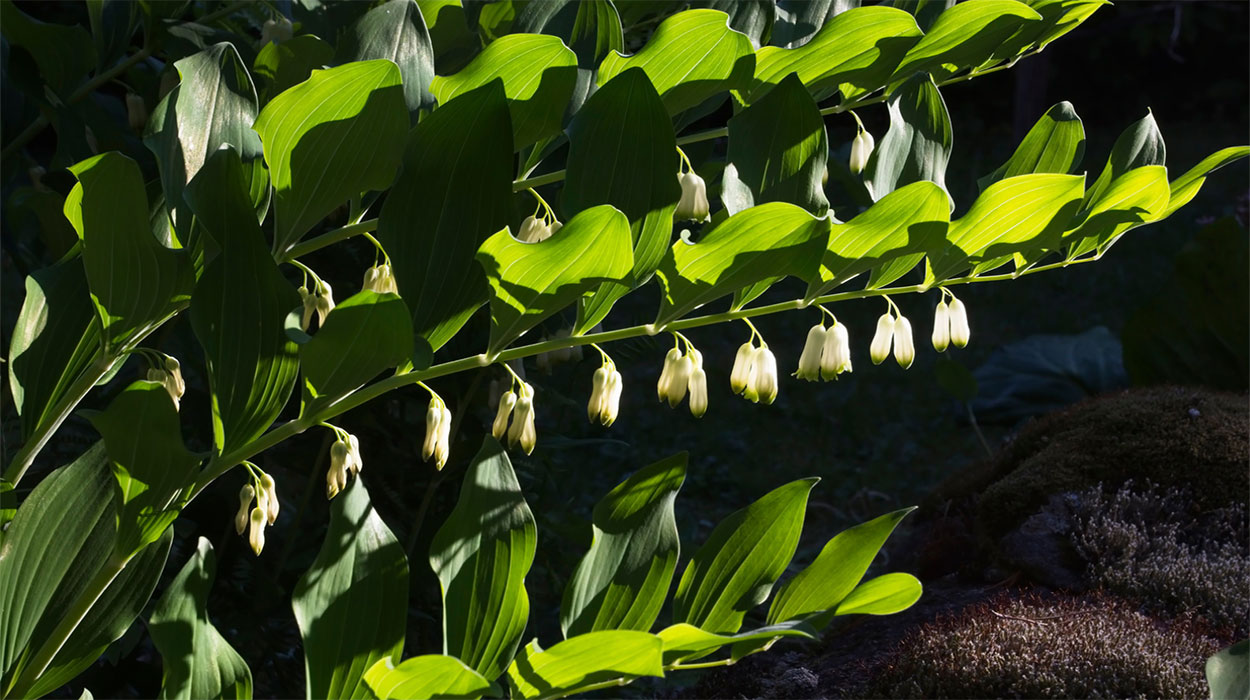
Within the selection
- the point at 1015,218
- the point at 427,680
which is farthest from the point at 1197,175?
the point at 427,680

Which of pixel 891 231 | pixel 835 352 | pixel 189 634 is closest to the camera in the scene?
pixel 891 231

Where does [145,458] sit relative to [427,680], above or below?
above

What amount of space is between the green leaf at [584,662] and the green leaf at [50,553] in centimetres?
51

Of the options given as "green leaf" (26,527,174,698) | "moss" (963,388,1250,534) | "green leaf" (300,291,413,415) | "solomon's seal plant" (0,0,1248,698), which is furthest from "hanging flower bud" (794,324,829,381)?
"moss" (963,388,1250,534)

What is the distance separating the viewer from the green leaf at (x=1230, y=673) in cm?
111

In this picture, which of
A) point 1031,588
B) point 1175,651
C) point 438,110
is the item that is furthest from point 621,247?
point 1031,588

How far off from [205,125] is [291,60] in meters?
0.38

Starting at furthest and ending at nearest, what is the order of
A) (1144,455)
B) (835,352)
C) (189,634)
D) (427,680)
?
(1144,455), (835,352), (189,634), (427,680)

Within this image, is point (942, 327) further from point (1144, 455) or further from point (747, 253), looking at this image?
point (1144, 455)

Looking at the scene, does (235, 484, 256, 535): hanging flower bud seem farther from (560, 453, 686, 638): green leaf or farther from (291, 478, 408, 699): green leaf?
(560, 453, 686, 638): green leaf

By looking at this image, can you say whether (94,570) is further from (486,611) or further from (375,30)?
(375,30)

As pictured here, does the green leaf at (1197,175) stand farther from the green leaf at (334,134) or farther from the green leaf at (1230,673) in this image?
the green leaf at (334,134)

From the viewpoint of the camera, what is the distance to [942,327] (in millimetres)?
1290

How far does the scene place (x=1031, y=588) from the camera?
275 centimetres
